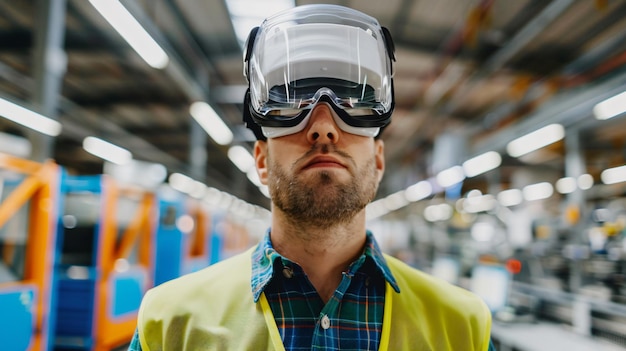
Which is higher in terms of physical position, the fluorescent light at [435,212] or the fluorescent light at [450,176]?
the fluorescent light at [450,176]

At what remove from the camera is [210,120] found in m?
7.74

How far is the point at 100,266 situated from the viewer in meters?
4.73

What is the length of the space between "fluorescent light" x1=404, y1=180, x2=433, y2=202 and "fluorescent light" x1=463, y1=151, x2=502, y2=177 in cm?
201

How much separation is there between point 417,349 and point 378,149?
637 millimetres

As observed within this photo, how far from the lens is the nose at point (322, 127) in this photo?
1276 millimetres

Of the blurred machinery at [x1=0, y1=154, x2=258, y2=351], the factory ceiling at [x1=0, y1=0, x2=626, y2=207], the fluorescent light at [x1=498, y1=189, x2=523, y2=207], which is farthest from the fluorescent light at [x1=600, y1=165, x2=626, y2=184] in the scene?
the blurred machinery at [x1=0, y1=154, x2=258, y2=351]

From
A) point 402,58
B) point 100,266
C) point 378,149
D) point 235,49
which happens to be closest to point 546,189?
point 402,58

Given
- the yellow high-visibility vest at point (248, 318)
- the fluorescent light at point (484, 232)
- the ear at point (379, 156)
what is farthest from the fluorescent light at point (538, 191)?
the yellow high-visibility vest at point (248, 318)

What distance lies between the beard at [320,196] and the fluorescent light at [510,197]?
13.4 m

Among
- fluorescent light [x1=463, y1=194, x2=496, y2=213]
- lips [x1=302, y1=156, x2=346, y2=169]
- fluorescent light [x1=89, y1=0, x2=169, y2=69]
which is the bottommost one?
lips [x1=302, y1=156, x2=346, y2=169]

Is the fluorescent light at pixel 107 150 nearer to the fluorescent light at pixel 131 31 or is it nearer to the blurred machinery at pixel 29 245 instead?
the fluorescent light at pixel 131 31

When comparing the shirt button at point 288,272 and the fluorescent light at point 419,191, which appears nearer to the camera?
the shirt button at point 288,272

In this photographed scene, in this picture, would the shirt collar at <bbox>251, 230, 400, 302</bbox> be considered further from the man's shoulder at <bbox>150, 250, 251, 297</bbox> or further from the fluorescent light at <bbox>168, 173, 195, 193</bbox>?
the fluorescent light at <bbox>168, 173, 195, 193</bbox>

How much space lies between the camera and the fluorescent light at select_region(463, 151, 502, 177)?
24.5 feet
